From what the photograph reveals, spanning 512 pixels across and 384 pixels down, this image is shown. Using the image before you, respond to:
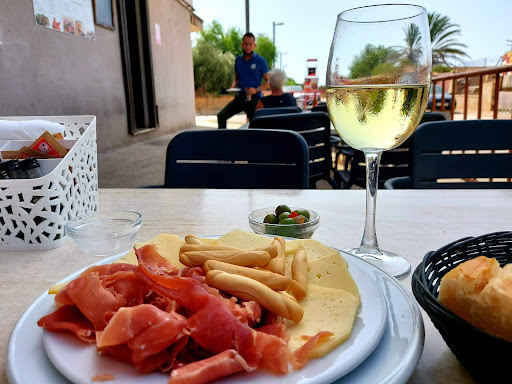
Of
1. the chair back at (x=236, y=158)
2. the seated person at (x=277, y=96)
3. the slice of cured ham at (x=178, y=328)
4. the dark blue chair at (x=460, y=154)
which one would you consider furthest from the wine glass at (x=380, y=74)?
the seated person at (x=277, y=96)

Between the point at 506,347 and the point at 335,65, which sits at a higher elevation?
the point at 335,65

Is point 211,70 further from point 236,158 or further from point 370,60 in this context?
point 370,60

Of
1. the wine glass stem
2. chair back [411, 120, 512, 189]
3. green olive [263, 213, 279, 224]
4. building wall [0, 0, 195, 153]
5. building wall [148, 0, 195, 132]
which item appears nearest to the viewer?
the wine glass stem

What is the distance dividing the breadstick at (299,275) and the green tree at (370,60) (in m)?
0.32

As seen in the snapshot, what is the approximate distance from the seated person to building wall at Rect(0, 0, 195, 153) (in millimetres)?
2582

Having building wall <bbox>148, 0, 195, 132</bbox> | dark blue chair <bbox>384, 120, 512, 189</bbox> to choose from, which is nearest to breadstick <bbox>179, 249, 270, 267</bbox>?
dark blue chair <bbox>384, 120, 512, 189</bbox>

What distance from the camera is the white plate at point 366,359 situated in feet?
1.17

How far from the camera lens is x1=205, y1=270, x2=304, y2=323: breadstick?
0.41 meters

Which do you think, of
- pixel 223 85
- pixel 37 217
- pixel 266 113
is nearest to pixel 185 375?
pixel 37 217

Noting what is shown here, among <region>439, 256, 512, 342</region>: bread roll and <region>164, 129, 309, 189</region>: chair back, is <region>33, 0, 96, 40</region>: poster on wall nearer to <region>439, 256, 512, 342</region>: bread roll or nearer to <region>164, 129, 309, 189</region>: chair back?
<region>164, 129, 309, 189</region>: chair back

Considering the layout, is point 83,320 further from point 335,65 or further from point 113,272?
point 335,65

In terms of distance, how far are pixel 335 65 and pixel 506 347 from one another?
0.51 metres

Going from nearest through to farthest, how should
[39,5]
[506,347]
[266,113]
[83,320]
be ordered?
[506,347]
[83,320]
[266,113]
[39,5]

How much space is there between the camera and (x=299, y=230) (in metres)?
0.78
